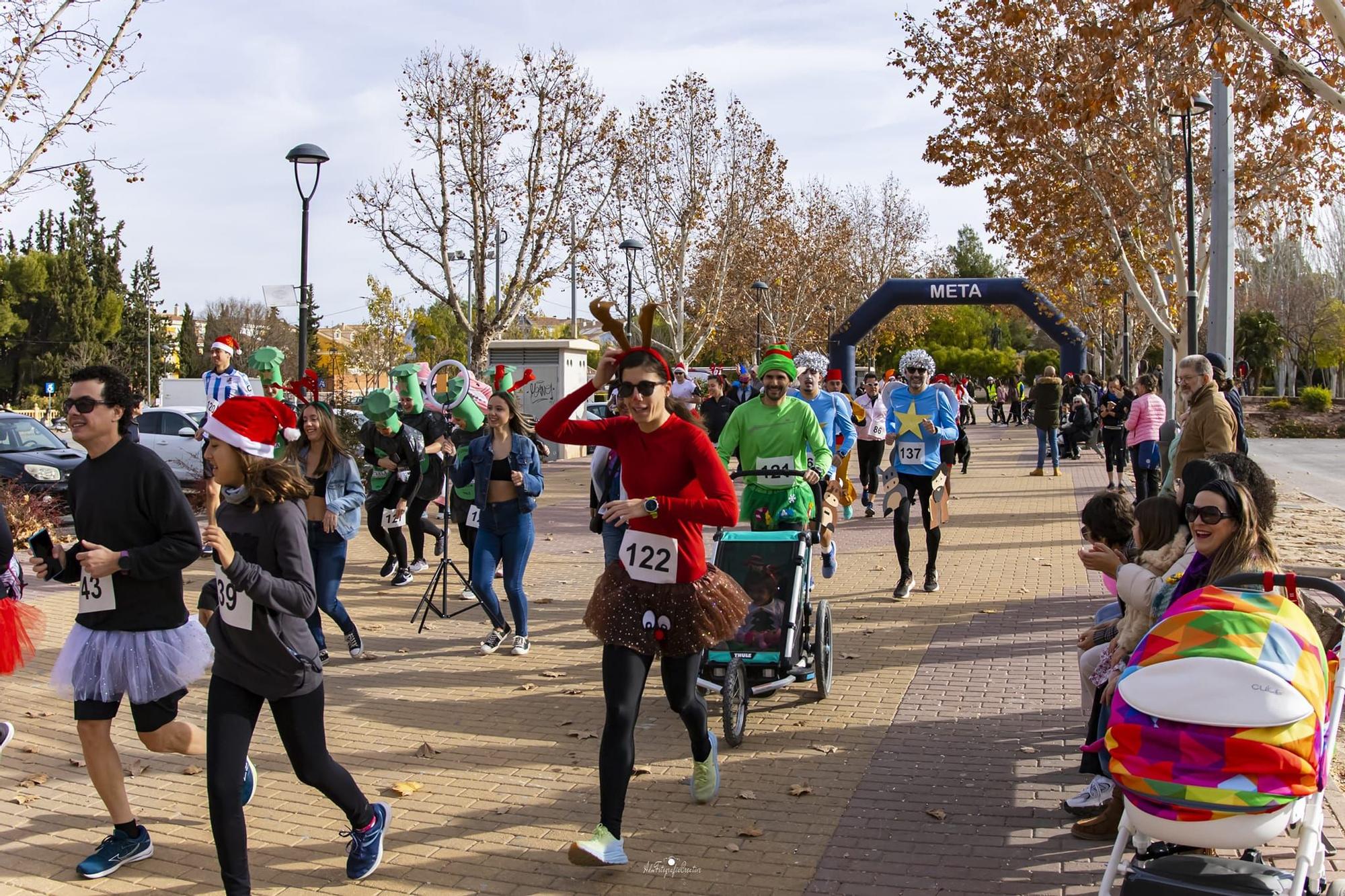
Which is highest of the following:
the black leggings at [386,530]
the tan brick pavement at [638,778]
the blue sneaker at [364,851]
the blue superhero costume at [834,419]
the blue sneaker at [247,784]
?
the blue superhero costume at [834,419]

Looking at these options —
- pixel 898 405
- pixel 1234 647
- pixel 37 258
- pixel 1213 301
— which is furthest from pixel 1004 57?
pixel 37 258

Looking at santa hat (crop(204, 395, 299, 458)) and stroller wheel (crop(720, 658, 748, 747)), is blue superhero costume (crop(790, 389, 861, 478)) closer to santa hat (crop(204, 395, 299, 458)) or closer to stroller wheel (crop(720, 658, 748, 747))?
stroller wheel (crop(720, 658, 748, 747))

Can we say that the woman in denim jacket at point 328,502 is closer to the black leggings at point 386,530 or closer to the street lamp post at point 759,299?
the black leggings at point 386,530

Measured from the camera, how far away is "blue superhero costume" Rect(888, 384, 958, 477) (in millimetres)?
9703

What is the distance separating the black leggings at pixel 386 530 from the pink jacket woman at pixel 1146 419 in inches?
359

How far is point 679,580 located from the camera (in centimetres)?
465

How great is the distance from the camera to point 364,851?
436 centimetres

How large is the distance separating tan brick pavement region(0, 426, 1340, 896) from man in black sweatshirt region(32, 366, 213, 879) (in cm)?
51

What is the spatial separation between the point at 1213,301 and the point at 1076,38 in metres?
5.84

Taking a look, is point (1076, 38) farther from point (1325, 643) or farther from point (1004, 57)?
point (1325, 643)

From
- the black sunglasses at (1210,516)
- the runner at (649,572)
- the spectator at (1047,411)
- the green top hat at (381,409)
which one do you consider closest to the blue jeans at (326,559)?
the green top hat at (381,409)

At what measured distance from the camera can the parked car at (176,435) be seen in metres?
18.4

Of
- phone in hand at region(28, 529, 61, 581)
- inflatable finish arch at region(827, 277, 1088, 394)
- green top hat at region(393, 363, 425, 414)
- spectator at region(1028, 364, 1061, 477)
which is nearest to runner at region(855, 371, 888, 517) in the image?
spectator at region(1028, 364, 1061, 477)

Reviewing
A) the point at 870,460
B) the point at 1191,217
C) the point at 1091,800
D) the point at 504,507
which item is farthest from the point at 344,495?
the point at 1191,217
